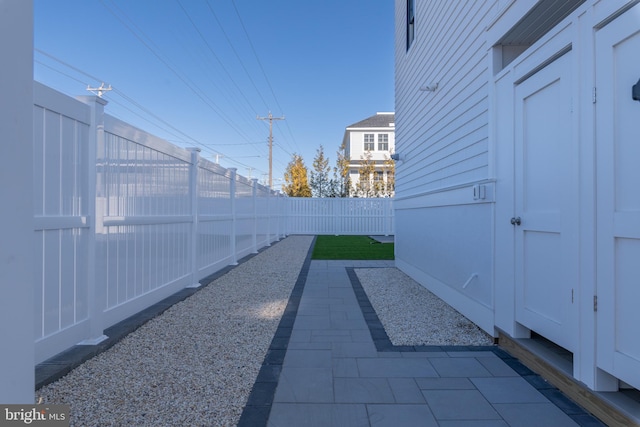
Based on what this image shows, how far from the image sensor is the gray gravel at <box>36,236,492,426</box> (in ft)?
8.08

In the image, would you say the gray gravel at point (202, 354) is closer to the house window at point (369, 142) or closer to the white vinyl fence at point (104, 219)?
the white vinyl fence at point (104, 219)

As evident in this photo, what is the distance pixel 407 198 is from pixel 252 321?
444cm

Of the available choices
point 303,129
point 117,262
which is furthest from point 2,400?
point 303,129

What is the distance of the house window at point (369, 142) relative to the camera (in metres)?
27.3

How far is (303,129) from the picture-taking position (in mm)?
27922

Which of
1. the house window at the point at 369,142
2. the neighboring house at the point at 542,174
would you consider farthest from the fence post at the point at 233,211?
the house window at the point at 369,142

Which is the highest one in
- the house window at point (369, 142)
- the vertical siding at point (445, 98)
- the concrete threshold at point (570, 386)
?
the house window at point (369, 142)

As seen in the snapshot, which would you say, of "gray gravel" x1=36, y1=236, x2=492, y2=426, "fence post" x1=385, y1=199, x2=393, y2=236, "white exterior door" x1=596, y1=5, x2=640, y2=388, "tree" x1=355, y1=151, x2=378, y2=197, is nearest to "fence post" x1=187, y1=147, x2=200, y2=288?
"gray gravel" x1=36, y1=236, x2=492, y2=426

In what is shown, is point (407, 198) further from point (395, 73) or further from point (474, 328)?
point (474, 328)

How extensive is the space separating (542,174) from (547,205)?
0.86ft

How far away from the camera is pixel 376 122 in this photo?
2819cm

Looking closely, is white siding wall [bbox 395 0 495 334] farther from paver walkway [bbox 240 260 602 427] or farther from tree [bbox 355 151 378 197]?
tree [bbox 355 151 378 197]

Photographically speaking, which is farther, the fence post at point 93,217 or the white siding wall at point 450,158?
the white siding wall at point 450,158

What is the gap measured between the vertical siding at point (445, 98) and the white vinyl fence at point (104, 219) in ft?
12.5
